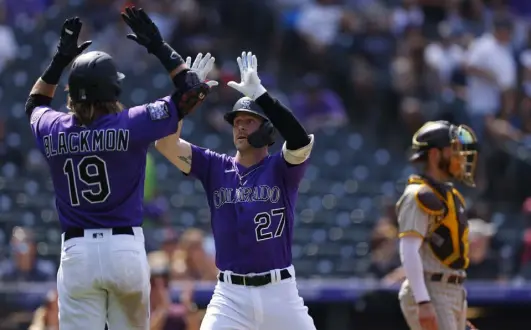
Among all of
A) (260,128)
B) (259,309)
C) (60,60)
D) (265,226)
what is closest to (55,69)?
(60,60)

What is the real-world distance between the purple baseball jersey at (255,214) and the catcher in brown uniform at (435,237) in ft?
2.87

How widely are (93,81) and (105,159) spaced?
0.39m

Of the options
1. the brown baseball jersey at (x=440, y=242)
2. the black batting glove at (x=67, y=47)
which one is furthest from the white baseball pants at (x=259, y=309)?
the black batting glove at (x=67, y=47)

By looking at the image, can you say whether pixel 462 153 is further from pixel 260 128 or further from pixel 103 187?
pixel 103 187

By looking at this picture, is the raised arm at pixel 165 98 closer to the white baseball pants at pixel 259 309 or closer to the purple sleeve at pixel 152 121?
the purple sleeve at pixel 152 121

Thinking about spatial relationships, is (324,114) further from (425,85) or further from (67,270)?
(67,270)

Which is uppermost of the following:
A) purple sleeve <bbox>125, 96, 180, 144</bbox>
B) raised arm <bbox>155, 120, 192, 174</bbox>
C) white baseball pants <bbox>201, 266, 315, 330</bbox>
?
purple sleeve <bbox>125, 96, 180, 144</bbox>

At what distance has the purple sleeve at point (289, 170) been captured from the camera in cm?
678

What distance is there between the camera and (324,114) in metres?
14.4

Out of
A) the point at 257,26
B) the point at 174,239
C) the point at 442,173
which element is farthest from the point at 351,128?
the point at 442,173

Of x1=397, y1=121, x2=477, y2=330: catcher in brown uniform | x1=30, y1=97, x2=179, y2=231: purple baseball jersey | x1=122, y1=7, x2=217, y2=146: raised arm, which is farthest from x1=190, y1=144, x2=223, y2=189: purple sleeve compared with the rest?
x1=397, y1=121, x2=477, y2=330: catcher in brown uniform

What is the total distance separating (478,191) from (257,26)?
12.3 ft

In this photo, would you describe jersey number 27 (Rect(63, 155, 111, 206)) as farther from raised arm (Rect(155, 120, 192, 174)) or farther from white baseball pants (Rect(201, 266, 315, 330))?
white baseball pants (Rect(201, 266, 315, 330))

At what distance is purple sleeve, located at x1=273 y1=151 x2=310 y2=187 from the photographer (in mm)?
6777
